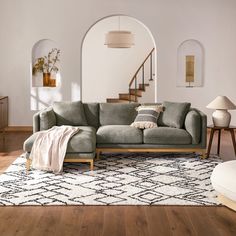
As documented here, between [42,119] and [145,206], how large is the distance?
8.81 ft

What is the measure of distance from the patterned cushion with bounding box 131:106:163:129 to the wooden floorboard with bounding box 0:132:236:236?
99.8 inches

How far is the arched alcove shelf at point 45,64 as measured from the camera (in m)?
9.94

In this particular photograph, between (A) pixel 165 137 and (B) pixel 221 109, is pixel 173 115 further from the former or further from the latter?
(B) pixel 221 109

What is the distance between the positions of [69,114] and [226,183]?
334 centimetres

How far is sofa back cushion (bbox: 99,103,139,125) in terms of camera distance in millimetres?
7684

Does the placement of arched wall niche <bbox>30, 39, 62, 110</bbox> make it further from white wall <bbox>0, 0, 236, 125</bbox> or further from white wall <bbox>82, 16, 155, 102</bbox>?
white wall <bbox>82, 16, 155, 102</bbox>

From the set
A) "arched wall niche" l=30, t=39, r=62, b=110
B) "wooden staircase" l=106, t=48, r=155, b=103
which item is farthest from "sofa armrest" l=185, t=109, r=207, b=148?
"wooden staircase" l=106, t=48, r=155, b=103

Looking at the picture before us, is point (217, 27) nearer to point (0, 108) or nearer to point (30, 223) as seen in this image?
point (0, 108)

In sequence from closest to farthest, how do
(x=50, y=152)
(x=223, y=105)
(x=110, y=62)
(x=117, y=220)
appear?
(x=117, y=220)
(x=50, y=152)
(x=223, y=105)
(x=110, y=62)

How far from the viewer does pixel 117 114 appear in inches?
304

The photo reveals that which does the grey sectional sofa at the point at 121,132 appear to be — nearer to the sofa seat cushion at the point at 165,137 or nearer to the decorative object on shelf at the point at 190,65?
the sofa seat cushion at the point at 165,137

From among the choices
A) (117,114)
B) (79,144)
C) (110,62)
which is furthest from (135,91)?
(79,144)

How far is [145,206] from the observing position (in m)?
4.89

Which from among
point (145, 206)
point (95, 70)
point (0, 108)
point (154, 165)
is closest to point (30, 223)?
point (145, 206)
